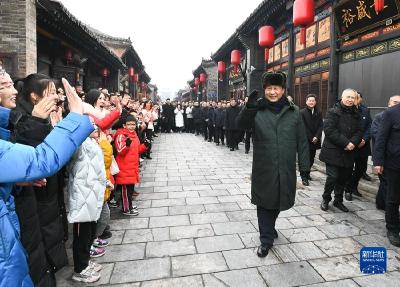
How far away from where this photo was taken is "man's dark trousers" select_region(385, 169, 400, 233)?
12.1 ft

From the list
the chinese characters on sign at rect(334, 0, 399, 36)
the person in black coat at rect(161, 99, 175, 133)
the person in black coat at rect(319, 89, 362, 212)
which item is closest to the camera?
the person in black coat at rect(319, 89, 362, 212)

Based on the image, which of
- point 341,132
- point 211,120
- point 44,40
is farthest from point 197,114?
point 341,132

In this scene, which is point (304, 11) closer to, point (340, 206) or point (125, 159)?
point (340, 206)

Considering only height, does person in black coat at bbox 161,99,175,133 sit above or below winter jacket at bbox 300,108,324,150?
above

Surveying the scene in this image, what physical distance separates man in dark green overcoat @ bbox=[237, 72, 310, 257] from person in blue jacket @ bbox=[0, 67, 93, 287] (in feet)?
7.18

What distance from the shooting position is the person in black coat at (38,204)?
1.83 metres

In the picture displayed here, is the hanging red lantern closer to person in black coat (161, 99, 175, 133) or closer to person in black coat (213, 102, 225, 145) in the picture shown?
person in black coat (213, 102, 225, 145)

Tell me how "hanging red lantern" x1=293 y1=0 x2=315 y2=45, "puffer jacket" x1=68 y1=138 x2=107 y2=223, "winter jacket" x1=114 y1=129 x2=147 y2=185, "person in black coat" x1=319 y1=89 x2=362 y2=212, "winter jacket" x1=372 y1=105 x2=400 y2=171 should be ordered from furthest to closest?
"hanging red lantern" x1=293 y1=0 x2=315 y2=45, "person in black coat" x1=319 y1=89 x2=362 y2=212, "winter jacket" x1=114 y1=129 x2=147 y2=185, "winter jacket" x1=372 y1=105 x2=400 y2=171, "puffer jacket" x1=68 y1=138 x2=107 y2=223

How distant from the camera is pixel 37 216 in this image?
6.36ft

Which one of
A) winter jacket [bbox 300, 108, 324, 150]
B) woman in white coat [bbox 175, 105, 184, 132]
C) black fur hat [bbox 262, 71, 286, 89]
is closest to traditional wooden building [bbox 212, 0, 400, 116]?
winter jacket [bbox 300, 108, 324, 150]

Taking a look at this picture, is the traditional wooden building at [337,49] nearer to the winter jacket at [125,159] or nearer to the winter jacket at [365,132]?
the winter jacket at [365,132]

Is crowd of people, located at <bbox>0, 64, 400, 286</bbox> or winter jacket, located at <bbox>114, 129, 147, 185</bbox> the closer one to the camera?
crowd of people, located at <bbox>0, 64, 400, 286</bbox>

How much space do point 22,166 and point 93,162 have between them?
1554 millimetres

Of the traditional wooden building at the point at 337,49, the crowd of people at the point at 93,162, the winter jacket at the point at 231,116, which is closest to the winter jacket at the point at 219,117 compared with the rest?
the winter jacket at the point at 231,116
